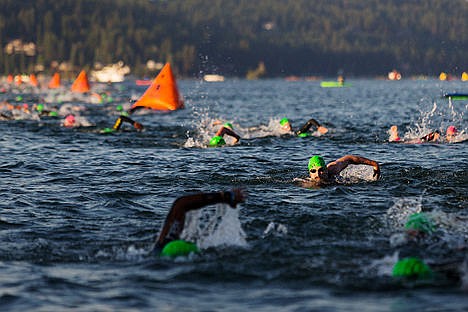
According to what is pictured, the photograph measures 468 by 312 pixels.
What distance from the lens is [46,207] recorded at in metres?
13.2

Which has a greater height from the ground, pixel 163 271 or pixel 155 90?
pixel 155 90

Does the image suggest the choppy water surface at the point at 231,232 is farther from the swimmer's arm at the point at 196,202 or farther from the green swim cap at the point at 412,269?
the swimmer's arm at the point at 196,202

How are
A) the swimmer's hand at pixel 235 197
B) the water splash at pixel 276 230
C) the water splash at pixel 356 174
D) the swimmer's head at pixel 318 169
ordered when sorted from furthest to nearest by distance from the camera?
the water splash at pixel 356 174, the swimmer's head at pixel 318 169, the water splash at pixel 276 230, the swimmer's hand at pixel 235 197

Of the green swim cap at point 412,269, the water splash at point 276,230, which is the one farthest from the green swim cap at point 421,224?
the green swim cap at point 412,269

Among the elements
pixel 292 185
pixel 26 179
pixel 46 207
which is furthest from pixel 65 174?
pixel 292 185

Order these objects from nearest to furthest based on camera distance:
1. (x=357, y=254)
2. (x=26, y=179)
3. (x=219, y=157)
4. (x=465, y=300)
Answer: (x=465, y=300), (x=357, y=254), (x=26, y=179), (x=219, y=157)

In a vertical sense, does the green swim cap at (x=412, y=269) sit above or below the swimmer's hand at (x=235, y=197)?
below

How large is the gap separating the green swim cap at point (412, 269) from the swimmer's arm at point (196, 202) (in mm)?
1972

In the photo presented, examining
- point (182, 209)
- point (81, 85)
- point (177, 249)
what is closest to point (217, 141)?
point (177, 249)

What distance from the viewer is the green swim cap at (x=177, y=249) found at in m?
9.51

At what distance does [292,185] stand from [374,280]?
21.7 feet

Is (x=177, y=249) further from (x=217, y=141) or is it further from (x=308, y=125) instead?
(x=308, y=125)

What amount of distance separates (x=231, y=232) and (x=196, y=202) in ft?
4.44

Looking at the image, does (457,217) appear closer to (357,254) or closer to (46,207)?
(357,254)
